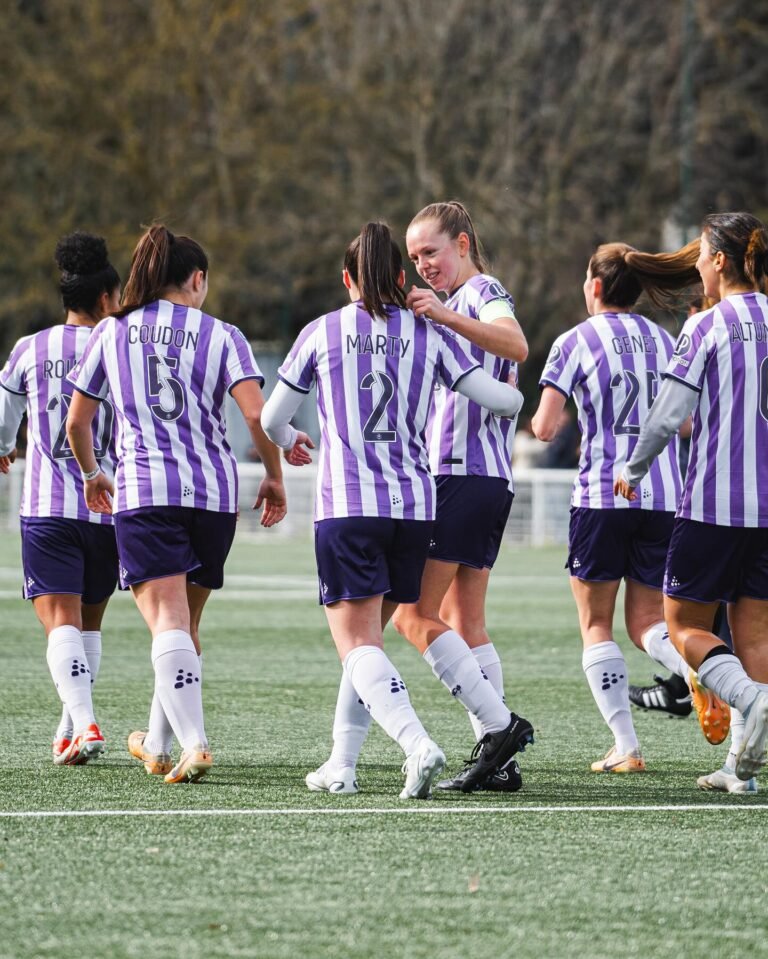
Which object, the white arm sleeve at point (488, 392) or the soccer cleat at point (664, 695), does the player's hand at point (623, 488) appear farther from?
the soccer cleat at point (664, 695)

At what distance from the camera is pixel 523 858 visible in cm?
495

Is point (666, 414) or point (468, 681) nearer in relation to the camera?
point (666, 414)

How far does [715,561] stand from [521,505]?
19260 millimetres

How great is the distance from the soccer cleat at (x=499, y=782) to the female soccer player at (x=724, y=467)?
72 centimetres

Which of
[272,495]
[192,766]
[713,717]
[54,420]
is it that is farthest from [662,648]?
[54,420]

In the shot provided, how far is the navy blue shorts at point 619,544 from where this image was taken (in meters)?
6.90

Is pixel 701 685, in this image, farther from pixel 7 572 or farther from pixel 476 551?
pixel 7 572

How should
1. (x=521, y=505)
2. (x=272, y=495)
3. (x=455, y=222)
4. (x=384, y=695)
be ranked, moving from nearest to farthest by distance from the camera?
(x=384, y=695) → (x=272, y=495) → (x=455, y=222) → (x=521, y=505)

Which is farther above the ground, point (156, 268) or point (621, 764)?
point (156, 268)

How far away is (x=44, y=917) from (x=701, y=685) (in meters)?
2.71

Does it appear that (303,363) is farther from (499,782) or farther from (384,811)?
(499,782)

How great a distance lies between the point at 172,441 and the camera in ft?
20.5

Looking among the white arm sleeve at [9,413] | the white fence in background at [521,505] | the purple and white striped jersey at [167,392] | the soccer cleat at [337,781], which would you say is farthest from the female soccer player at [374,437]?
the white fence in background at [521,505]

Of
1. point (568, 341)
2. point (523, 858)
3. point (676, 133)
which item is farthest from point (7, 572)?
point (676, 133)
